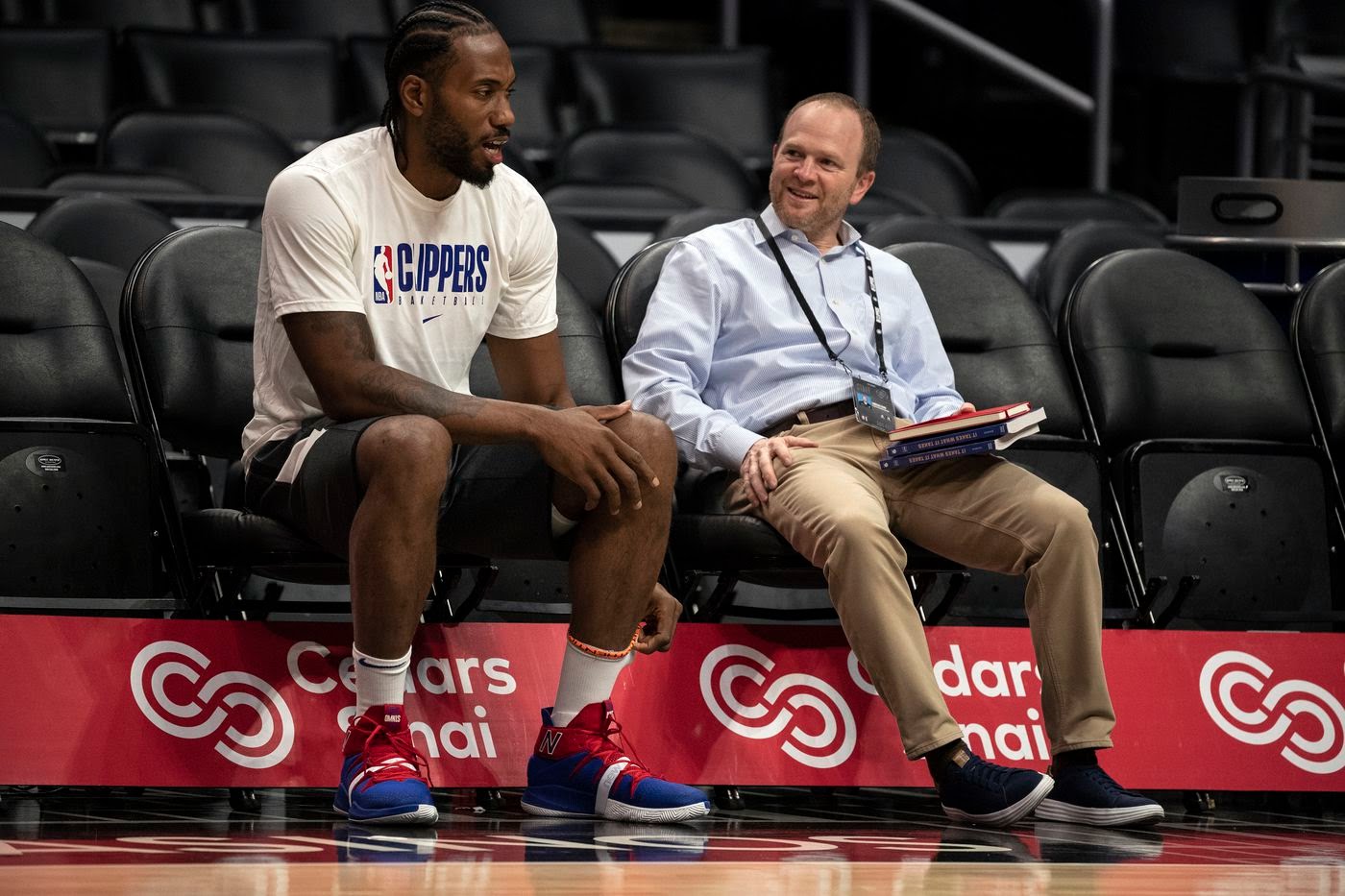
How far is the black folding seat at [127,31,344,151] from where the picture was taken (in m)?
7.13

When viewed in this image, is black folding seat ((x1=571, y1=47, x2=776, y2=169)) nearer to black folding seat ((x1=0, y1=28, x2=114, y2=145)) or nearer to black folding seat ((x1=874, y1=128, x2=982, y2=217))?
black folding seat ((x1=874, y1=128, x2=982, y2=217))

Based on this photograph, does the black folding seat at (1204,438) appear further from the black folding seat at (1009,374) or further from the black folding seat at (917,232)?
the black folding seat at (917,232)

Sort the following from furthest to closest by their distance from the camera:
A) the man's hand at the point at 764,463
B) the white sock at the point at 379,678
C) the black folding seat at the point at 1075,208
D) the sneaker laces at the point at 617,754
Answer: the black folding seat at the point at 1075,208, the man's hand at the point at 764,463, the sneaker laces at the point at 617,754, the white sock at the point at 379,678

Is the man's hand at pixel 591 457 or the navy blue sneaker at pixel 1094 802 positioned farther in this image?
the navy blue sneaker at pixel 1094 802

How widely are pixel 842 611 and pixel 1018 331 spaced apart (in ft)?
4.00

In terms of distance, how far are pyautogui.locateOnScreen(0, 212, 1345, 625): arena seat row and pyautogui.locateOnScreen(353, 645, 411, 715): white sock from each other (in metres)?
0.35

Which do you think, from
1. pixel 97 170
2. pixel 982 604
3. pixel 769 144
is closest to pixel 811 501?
→ pixel 982 604

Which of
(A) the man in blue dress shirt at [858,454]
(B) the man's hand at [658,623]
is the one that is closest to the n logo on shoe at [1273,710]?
(A) the man in blue dress shirt at [858,454]

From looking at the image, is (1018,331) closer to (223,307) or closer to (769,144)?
(223,307)

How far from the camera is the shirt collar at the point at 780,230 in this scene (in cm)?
409

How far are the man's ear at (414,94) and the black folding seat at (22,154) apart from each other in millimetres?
2860

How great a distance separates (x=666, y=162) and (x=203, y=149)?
158 centimetres

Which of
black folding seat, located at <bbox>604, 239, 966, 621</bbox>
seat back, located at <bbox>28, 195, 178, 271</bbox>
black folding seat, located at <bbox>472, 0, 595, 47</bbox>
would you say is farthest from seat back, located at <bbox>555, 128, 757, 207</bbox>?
black folding seat, located at <bbox>604, 239, 966, 621</bbox>

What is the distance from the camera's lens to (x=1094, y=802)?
3.34 metres
